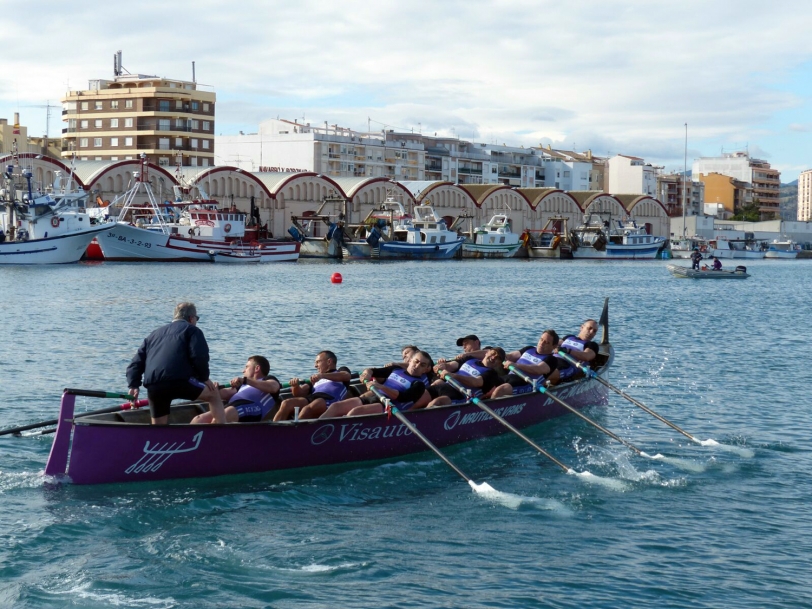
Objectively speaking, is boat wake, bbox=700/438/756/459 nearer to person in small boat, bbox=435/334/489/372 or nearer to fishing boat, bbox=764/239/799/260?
person in small boat, bbox=435/334/489/372

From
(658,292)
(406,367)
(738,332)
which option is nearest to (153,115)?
(658,292)

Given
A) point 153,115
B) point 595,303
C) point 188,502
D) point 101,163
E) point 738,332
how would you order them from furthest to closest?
point 153,115 → point 101,163 → point 595,303 → point 738,332 → point 188,502

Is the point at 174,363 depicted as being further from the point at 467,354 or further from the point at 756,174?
the point at 756,174

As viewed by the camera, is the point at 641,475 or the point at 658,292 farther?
the point at 658,292

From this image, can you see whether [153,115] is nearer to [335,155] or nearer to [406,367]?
[335,155]

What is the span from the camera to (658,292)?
175 ft

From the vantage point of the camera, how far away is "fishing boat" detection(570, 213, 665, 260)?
326 feet

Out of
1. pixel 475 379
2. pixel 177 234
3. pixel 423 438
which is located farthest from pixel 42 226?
pixel 423 438

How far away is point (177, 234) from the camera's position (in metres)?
69.4

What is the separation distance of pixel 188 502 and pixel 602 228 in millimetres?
90871

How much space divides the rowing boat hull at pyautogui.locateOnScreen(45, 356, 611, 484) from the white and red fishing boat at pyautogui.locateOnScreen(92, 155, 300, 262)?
53.2m

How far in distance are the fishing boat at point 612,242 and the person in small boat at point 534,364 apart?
82.0 m

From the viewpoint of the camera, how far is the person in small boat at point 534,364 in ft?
57.2

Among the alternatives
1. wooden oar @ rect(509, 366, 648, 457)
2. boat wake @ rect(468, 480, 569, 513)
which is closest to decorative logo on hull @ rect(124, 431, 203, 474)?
boat wake @ rect(468, 480, 569, 513)
